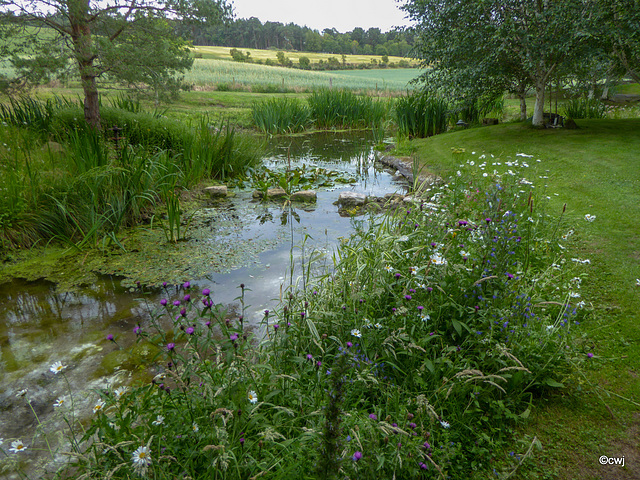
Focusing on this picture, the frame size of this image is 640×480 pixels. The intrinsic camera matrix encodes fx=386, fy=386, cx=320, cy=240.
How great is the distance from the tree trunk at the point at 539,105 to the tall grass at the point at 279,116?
648 centimetres

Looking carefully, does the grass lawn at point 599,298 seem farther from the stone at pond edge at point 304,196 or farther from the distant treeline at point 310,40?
the distant treeline at point 310,40

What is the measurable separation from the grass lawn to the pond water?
1868 mm

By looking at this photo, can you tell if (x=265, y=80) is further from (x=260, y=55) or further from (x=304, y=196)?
(x=260, y=55)

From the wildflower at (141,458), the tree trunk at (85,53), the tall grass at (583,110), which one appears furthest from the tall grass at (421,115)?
the wildflower at (141,458)

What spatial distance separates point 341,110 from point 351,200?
751 cm

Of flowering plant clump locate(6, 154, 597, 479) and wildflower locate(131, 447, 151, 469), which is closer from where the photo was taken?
wildflower locate(131, 447, 151, 469)

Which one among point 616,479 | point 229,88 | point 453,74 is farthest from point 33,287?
point 229,88

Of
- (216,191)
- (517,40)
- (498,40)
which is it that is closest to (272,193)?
(216,191)

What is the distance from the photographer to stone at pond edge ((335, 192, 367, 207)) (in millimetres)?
5945

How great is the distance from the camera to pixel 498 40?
25.1 feet

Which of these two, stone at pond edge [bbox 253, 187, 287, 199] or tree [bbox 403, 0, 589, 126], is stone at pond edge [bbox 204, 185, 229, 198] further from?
tree [bbox 403, 0, 589, 126]

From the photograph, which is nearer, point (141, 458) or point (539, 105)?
point (141, 458)

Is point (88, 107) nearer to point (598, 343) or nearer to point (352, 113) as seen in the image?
point (598, 343)

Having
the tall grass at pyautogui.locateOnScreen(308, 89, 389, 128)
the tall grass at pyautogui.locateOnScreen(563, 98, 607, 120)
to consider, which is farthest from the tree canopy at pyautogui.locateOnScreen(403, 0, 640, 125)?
the tall grass at pyautogui.locateOnScreen(308, 89, 389, 128)
